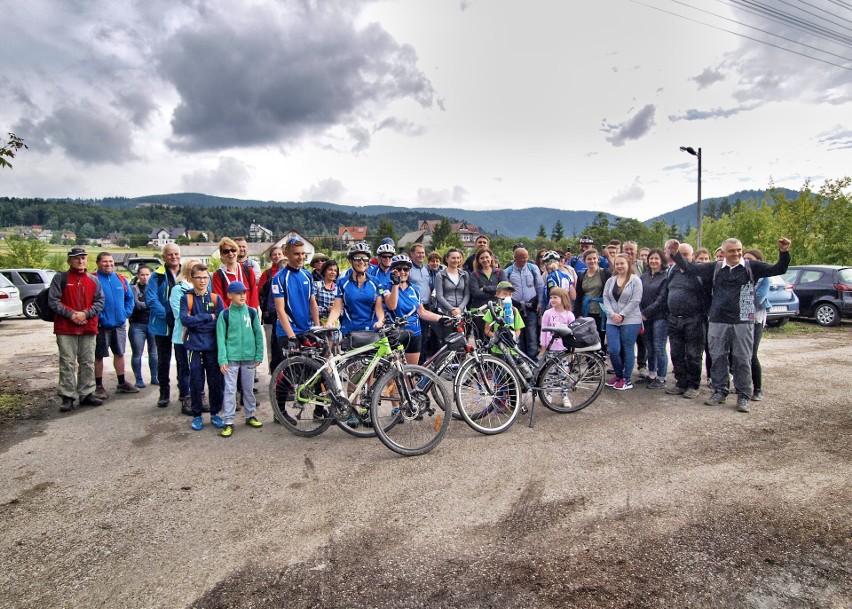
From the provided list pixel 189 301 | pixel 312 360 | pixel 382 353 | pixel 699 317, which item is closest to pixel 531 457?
pixel 382 353

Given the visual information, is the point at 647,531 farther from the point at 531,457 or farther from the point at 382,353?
the point at 382,353

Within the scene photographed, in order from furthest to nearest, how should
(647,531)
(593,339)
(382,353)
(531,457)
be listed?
(593,339) < (382,353) < (531,457) < (647,531)

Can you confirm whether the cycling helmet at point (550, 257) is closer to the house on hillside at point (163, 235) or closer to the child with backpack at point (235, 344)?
the child with backpack at point (235, 344)

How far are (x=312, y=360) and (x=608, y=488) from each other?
297cm

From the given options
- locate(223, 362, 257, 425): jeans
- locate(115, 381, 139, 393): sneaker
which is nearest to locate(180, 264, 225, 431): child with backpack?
locate(223, 362, 257, 425): jeans

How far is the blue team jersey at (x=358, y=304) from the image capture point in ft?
17.1

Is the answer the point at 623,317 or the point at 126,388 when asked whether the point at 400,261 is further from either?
the point at 126,388

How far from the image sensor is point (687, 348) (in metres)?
6.37

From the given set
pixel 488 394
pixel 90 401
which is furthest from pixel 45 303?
pixel 488 394

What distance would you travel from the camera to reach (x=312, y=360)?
485 centimetres

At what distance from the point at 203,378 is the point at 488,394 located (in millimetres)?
3263

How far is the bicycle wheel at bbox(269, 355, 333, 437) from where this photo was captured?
16.0 feet

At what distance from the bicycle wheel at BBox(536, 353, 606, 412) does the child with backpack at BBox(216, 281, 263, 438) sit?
3.27 metres

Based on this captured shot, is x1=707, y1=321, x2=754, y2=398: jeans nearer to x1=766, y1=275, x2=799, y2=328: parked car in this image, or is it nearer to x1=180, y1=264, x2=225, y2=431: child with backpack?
x1=180, y1=264, x2=225, y2=431: child with backpack
